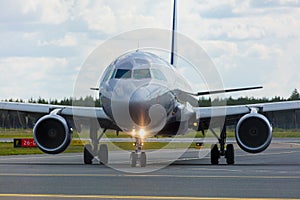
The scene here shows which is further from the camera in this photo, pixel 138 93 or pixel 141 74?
pixel 141 74

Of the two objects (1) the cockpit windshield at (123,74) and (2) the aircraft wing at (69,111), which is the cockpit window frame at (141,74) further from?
(2) the aircraft wing at (69,111)

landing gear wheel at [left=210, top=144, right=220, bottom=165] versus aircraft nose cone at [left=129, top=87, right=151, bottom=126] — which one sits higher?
aircraft nose cone at [left=129, top=87, right=151, bottom=126]

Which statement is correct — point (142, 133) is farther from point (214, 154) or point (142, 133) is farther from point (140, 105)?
point (214, 154)

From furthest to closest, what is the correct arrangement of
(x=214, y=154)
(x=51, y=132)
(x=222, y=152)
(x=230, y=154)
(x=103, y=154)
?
(x=222, y=152) → (x=214, y=154) → (x=230, y=154) → (x=103, y=154) → (x=51, y=132)

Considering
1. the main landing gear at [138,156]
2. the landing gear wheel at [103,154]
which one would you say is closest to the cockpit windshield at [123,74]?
the main landing gear at [138,156]

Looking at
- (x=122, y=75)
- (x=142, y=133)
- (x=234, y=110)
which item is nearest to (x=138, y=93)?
(x=122, y=75)

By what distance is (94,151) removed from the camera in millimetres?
30938

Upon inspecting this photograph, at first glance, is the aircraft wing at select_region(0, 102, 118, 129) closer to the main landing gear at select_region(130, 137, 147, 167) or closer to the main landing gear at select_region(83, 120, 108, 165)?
the main landing gear at select_region(83, 120, 108, 165)

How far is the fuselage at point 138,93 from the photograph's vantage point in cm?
2480

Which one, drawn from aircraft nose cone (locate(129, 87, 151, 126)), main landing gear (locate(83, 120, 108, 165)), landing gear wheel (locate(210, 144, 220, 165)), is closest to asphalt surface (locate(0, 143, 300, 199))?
aircraft nose cone (locate(129, 87, 151, 126))

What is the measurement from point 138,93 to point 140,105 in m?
0.37

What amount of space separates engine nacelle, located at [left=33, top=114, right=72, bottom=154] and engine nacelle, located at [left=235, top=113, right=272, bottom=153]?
5.90 meters

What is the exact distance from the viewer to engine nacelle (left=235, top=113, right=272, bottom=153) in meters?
29.1

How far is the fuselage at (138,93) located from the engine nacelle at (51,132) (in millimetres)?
3359
